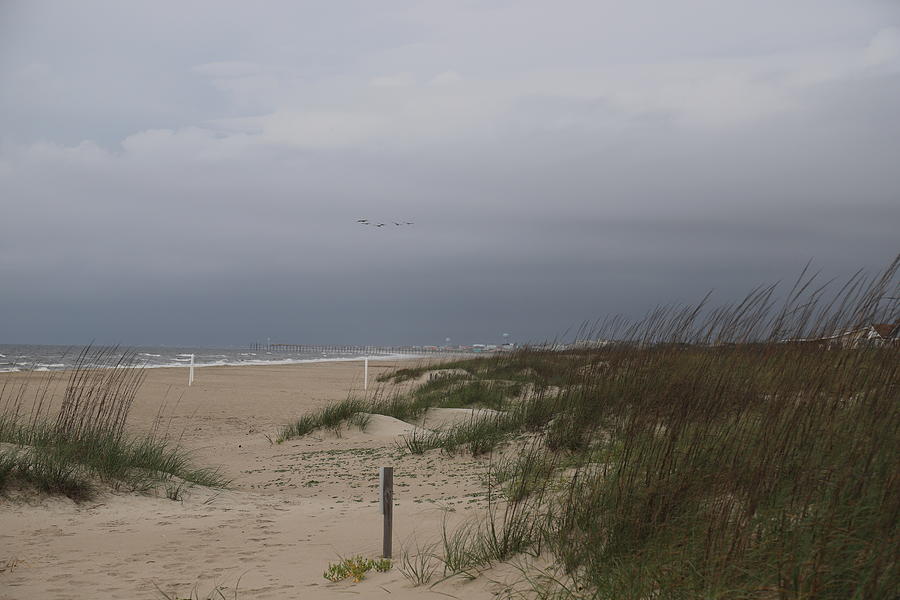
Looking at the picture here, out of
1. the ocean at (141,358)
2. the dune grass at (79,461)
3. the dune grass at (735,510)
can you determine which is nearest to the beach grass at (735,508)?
the dune grass at (735,510)

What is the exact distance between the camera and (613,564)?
360 cm

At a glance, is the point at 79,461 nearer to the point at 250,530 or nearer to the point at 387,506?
the point at 250,530

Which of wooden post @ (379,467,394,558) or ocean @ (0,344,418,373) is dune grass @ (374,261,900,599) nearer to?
wooden post @ (379,467,394,558)

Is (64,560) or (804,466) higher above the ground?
(804,466)

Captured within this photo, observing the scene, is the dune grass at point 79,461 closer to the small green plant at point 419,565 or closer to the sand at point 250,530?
the sand at point 250,530

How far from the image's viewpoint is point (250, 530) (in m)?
6.12

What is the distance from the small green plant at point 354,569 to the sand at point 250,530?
0.07m

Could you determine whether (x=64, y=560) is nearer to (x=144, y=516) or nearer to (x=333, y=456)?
(x=144, y=516)

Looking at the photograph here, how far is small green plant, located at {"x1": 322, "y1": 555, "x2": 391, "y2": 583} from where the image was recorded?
455 cm

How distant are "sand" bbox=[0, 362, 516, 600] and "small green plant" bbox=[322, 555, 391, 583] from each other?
65 mm

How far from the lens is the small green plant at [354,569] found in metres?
4.55

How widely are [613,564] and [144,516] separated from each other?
15.9ft

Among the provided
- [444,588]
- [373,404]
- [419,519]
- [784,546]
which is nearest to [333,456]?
[373,404]

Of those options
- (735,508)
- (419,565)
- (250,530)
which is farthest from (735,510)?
(250,530)
